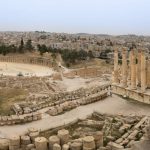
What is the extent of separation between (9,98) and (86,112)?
11271 mm

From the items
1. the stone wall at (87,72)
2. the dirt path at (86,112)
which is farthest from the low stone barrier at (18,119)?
the stone wall at (87,72)

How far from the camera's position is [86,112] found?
23.5m

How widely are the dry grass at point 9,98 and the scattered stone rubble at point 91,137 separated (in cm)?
782

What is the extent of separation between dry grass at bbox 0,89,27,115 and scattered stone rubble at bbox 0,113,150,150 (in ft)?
25.7

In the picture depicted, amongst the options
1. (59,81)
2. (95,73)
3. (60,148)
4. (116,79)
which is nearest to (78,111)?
(116,79)

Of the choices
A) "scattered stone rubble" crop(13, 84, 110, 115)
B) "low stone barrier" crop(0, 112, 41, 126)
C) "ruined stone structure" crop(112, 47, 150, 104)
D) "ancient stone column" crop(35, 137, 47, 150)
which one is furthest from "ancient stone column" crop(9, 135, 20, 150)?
"ruined stone structure" crop(112, 47, 150, 104)

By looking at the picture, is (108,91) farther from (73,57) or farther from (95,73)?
(73,57)

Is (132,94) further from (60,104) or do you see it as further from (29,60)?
(29,60)

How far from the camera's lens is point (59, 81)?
4538cm

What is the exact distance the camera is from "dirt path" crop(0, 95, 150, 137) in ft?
67.6

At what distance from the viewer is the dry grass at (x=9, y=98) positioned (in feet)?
89.3

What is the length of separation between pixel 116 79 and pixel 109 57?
48.4 metres

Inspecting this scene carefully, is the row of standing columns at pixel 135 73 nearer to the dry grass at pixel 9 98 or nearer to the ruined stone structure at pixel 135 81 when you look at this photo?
the ruined stone structure at pixel 135 81

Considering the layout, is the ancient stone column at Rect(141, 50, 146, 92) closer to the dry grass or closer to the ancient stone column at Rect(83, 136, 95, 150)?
the dry grass
